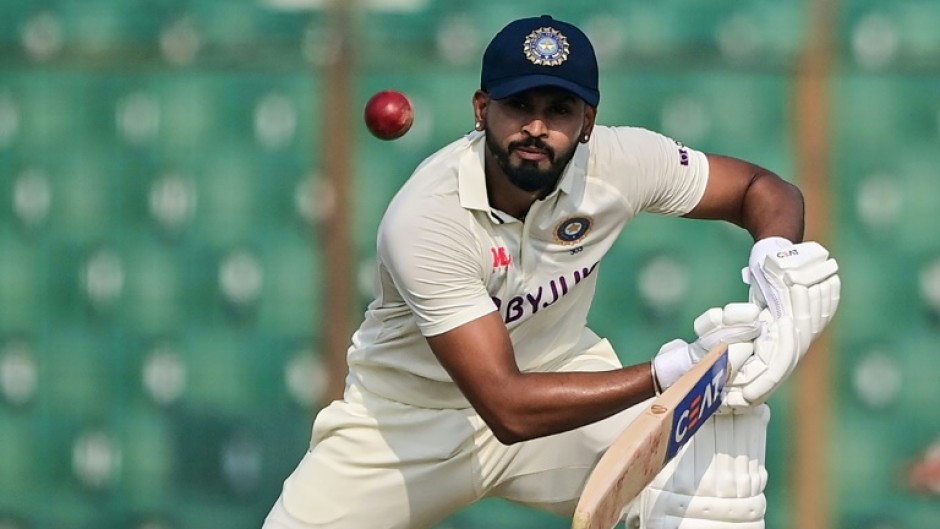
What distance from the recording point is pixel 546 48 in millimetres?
2852

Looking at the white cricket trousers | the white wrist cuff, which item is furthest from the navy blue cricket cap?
the white cricket trousers

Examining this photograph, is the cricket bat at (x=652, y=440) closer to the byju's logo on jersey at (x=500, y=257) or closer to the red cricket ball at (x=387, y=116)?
the byju's logo on jersey at (x=500, y=257)

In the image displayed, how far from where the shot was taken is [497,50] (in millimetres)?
2891

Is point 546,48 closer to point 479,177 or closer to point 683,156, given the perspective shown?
point 479,177

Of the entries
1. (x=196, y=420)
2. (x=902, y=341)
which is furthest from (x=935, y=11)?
(x=196, y=420)

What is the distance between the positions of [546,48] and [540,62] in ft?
0.11

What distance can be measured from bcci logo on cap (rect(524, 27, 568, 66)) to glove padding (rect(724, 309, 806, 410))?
537 millimetres

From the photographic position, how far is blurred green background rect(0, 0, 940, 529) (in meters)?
4.27

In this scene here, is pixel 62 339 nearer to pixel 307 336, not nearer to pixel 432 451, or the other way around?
pixel 307 336

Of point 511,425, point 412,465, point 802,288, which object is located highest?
point 802,288

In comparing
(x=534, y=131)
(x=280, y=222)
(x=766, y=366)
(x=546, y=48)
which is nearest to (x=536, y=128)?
(x=534, y=131)

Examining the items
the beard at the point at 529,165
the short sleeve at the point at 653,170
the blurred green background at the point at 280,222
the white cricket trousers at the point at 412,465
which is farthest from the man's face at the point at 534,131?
the blurred green background at the point at 280,222

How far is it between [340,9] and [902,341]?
5.10 ft

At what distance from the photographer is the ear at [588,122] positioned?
2941 mm
